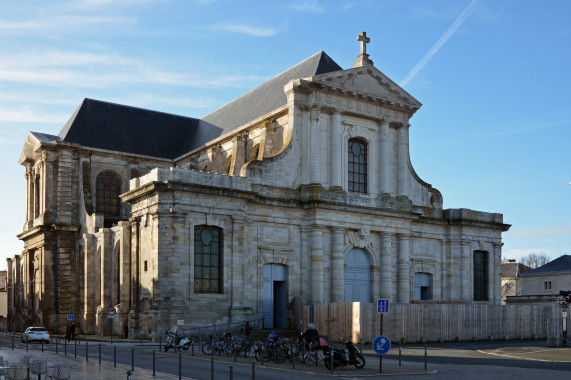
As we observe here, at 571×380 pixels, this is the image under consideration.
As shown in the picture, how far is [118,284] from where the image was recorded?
131ft

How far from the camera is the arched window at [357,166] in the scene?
39750mm

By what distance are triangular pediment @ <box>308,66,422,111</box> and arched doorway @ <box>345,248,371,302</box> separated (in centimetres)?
890

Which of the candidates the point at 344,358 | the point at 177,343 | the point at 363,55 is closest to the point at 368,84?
the point at 363,55

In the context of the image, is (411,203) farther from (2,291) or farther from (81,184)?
(2,291)

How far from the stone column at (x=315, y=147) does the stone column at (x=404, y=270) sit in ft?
21.8

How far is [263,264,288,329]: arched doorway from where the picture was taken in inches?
1439

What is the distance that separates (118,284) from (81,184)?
10056mm

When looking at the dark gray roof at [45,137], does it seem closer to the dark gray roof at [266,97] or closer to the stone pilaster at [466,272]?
the dark gray roof at [266,97]

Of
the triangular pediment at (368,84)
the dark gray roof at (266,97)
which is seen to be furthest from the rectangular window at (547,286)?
the dark gray roof at (266,97)

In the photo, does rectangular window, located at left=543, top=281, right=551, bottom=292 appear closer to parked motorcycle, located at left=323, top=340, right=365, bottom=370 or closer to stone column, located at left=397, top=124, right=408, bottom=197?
stone column, located at left=397, top=124, right=408, bottom=197

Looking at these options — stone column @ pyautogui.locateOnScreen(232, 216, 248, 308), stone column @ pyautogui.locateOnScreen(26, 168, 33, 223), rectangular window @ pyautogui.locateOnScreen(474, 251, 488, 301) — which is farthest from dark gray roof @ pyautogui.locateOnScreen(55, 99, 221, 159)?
rectangular window @ pyautogui.locateOnScreen(474, 251, 488, 301)

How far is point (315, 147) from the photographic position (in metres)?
37.9

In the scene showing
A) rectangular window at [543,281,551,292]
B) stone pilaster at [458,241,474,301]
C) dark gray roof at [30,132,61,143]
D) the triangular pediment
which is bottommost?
rectangular window at [543,281,551,292]

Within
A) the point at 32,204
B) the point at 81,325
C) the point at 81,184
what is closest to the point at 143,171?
the point at 81,184
